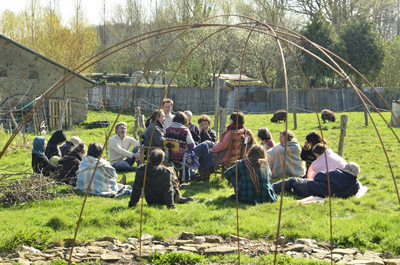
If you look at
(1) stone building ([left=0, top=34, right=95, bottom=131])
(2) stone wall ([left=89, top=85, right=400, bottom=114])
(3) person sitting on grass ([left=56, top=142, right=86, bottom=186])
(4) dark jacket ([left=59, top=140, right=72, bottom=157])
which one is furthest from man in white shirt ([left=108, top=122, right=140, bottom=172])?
(2) stone wall ([left=89, top=85, right=400, bottom=114])

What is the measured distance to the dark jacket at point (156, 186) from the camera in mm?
6457

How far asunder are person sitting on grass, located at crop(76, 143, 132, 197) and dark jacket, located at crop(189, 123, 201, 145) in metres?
1.80

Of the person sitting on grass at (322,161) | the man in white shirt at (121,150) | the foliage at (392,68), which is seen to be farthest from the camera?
the foliage at (392,68)

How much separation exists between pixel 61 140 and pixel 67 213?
279 cm

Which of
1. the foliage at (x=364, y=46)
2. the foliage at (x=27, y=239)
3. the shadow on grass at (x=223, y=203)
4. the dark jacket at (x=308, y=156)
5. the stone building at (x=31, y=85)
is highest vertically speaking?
the foliage at (x=364, y=46)

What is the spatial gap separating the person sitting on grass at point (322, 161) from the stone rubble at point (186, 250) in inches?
91.5

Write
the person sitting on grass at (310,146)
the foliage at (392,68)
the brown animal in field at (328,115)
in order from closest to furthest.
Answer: the person sitting on grass at (310,146), the brown animal in field at (328,115), the foliage at (392,68)

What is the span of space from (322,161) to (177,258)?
363 cm

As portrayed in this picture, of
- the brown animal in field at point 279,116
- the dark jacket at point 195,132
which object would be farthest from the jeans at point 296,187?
the brown animal in field at point 279,116

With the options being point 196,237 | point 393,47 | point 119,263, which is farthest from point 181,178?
point 393,47

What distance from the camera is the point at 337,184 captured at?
277 inches

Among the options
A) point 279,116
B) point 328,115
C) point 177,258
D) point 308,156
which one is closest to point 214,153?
point 308,156

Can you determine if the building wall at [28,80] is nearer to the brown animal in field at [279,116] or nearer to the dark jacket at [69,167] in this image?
the brown animal in field at [279,116]

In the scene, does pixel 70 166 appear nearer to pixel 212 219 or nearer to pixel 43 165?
pixel 43 165
